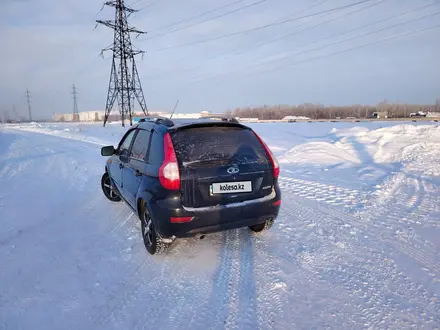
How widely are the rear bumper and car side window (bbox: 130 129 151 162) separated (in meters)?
0.79

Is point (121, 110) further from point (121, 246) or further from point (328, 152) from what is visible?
point (121, 246)

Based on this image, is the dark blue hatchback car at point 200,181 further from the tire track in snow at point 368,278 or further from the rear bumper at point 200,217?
the tire track in snow at point 368,278

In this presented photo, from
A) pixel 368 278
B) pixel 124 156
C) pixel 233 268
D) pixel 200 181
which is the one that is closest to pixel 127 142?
pixel 124 156

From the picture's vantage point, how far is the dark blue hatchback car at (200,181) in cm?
286

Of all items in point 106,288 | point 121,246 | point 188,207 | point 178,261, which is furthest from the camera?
point 121,246

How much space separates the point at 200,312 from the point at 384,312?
161cm

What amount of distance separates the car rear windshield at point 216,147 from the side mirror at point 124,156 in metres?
1.33

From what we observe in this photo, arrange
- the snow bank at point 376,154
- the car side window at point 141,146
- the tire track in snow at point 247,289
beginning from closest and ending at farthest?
the tire track in snow at point 247,289, the car side window at point 141,146, the snow bank at point 376,154

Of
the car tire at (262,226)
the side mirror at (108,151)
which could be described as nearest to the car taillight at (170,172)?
the car tire at (262,226)

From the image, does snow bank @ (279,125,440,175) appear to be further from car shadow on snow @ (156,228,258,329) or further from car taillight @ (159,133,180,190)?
car taillight @ (159,133,180,190)

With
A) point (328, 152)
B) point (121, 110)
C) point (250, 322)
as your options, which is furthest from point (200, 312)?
point (121, 110)

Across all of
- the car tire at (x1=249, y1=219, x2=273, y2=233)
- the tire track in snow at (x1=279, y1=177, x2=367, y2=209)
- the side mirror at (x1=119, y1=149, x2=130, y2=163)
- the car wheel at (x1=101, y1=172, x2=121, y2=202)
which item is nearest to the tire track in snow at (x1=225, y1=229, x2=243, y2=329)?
the car tire at (x1=249, y1=219, x2=273, y2=233)

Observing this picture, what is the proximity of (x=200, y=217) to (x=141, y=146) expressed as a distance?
1455 mm

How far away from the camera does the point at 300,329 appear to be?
2.10 m
